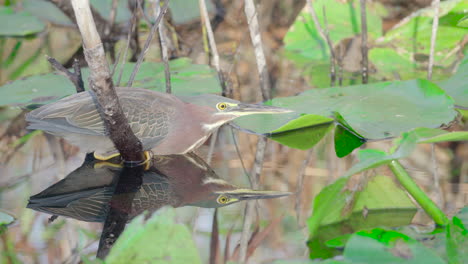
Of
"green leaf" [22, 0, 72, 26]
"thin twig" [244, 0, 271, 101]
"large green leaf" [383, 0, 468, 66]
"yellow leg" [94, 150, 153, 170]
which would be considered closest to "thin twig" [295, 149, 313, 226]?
"thin twig" [244, 0, 271, 101]

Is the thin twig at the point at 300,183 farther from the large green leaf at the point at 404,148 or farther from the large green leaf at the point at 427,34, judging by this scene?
the large green leaf at the point at 427,34

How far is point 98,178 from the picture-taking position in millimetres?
3197

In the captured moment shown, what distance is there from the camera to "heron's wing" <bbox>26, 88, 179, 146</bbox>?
3.33 meters

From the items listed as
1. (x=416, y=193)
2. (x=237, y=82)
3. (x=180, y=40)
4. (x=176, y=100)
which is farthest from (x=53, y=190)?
(x=180, y=40)

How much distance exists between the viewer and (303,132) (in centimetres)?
368

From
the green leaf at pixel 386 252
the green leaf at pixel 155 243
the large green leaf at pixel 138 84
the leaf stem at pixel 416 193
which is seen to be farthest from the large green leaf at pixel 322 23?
the green leaf at pixel 155 243

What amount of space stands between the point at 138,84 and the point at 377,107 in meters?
1.78

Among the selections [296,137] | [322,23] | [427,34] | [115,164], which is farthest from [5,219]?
[427,34]

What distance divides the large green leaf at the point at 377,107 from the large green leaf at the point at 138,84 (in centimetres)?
66

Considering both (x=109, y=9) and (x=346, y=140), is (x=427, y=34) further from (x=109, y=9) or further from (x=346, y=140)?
(x=109, y=9)

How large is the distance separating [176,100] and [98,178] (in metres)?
0.68

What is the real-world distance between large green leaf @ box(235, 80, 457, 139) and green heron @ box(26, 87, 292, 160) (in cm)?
29

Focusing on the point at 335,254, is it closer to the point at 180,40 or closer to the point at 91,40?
the point at 91,40

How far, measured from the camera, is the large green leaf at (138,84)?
13.5 ft
